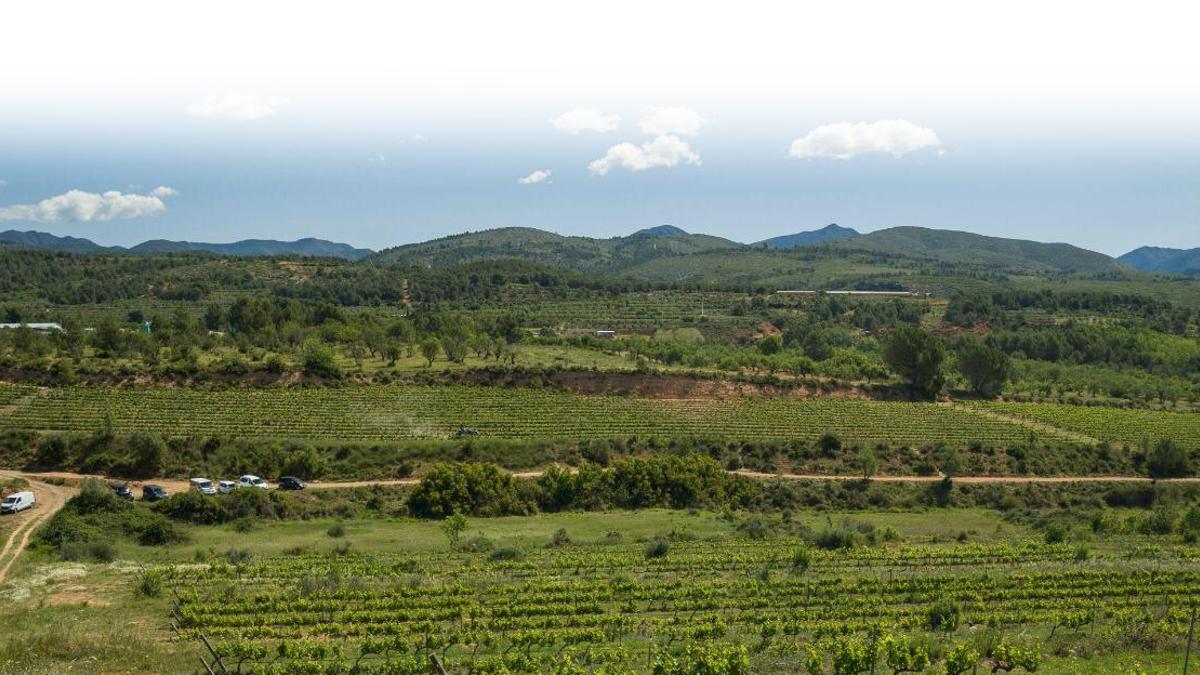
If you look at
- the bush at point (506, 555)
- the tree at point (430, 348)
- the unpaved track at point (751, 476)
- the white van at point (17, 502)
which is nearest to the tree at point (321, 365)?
the tree at point (430, 348)

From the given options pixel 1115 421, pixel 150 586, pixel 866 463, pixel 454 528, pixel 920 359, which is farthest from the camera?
pixel 920 359

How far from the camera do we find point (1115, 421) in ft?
261

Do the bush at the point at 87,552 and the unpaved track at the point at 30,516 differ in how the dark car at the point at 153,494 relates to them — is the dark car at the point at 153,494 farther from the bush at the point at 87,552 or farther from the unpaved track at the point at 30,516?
the bush at the point at 87,552

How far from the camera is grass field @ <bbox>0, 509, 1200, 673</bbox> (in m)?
26.8

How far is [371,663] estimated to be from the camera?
86.5 feet

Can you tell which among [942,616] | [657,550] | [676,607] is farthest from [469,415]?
[942,616]

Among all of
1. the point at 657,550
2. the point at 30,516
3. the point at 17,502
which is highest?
the point at 17,502

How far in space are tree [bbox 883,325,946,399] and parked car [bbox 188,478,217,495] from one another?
2617 inches

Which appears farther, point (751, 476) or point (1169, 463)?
point (1169, 463)

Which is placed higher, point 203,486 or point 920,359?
point 920,359

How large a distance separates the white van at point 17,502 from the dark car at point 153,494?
5.59 meters

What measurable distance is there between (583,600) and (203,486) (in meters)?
30.9

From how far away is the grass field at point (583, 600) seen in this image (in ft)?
87.9

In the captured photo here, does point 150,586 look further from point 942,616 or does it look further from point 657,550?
point 942,616
